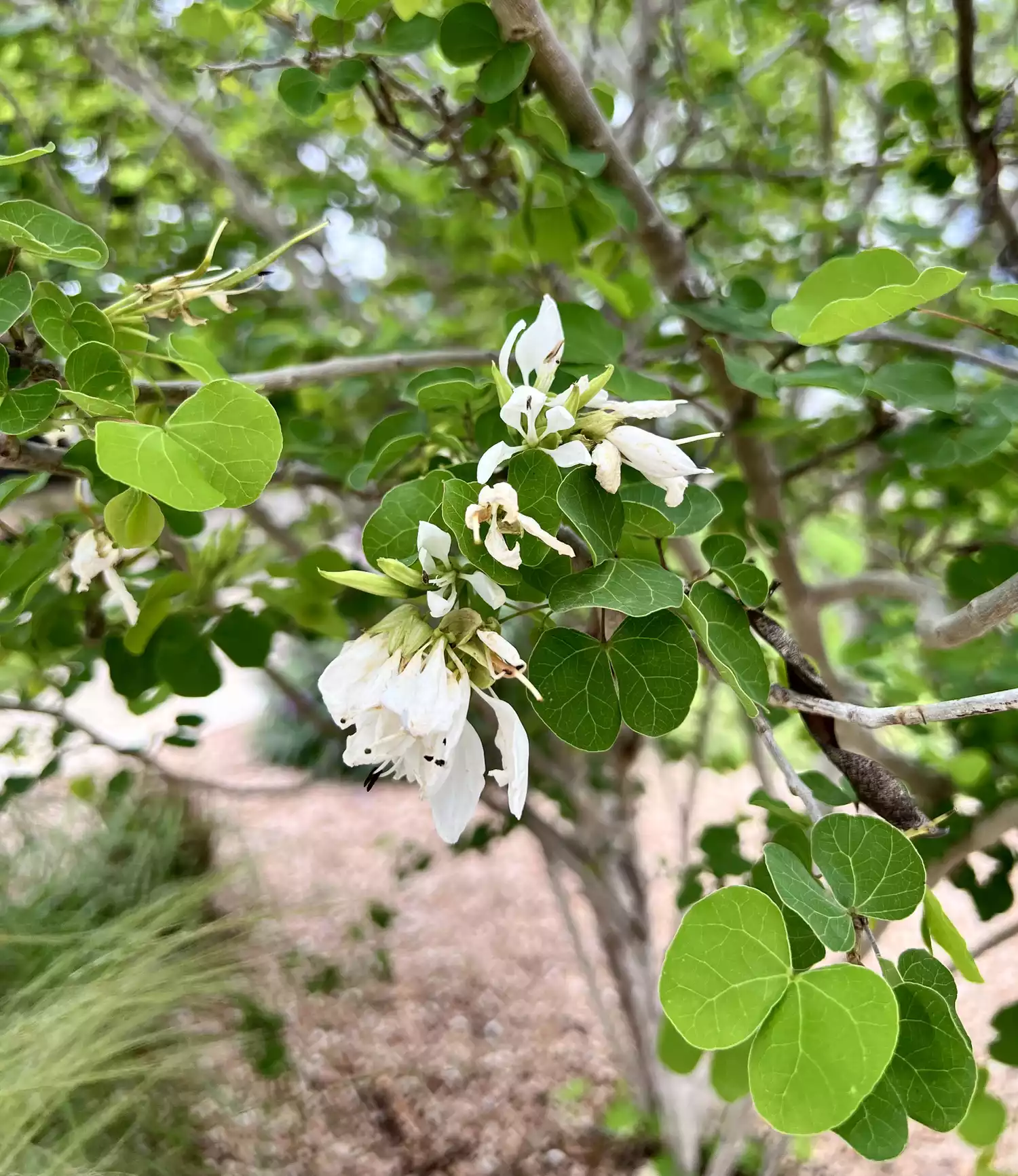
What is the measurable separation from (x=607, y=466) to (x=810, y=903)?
18 cm

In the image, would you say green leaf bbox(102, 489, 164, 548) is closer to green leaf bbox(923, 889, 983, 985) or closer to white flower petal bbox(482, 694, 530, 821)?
white flower petal bbox(482, 694, 530, 821)

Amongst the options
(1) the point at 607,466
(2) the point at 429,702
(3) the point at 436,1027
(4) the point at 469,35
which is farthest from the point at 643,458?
(3) the point at 436,1027

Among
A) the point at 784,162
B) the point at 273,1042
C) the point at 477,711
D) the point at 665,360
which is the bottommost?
the point at 273,1042

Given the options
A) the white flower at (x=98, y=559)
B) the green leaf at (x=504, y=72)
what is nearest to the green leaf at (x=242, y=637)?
the white flower at (x=98, y=559)

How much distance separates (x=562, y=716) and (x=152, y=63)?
1610mm

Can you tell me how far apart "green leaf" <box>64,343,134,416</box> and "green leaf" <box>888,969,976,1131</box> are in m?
0.39

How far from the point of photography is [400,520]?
339 millimetres

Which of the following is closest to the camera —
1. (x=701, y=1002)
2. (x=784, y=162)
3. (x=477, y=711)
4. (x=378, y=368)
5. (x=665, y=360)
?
(x=701, y=1002)

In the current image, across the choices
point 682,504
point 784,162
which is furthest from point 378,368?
point 784,162

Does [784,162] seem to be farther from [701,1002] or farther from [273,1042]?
[273,1042]

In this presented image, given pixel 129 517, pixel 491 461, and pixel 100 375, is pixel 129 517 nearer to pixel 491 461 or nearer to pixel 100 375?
pixel 100 375

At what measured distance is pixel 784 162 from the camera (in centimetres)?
101

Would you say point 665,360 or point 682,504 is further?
point 665,360

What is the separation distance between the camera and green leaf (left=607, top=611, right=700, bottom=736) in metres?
0.32
